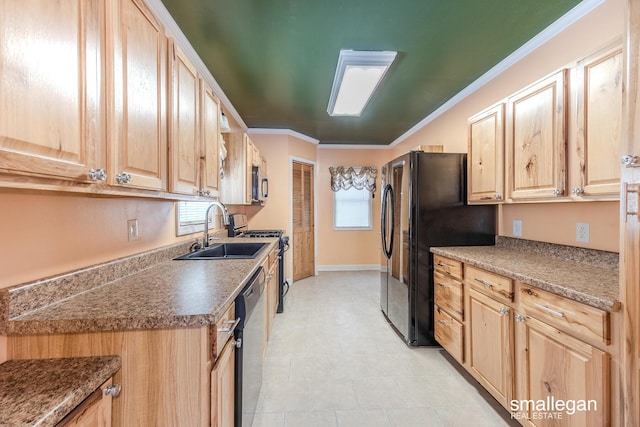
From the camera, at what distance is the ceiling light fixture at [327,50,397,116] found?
7.40ft

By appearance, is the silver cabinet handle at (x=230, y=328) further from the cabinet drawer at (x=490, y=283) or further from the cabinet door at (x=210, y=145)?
the cabinet drawer at (x=490, y=283)

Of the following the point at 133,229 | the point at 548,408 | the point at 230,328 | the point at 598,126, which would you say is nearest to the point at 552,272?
the point at 548,408

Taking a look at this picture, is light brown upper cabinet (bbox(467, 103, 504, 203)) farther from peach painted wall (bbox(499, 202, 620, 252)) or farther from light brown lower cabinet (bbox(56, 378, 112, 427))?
light brown lower cabinet (bbox(56, 378, 112, 427))

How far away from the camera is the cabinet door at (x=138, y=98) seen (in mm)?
961

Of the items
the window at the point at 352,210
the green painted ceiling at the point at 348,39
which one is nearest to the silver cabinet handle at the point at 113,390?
the green painted ceiling at the point at 348,39

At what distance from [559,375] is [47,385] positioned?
6.44 ft

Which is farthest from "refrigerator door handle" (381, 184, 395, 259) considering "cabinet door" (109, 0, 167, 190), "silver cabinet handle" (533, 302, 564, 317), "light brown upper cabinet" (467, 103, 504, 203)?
"cabinet door" (109, 0, 167, 190)

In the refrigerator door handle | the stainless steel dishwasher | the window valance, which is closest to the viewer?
the stainless steel dishwasher

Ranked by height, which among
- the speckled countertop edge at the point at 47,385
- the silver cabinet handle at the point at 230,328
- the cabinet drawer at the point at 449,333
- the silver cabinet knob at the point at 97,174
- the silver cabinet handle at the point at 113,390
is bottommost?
the cabinet drawer at the point at 449,333

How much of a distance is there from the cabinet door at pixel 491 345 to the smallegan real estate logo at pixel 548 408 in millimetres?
67

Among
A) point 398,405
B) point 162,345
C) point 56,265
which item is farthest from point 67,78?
point 398,405

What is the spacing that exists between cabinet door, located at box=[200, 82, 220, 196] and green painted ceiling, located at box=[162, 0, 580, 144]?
0.52m

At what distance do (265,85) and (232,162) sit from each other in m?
0.90

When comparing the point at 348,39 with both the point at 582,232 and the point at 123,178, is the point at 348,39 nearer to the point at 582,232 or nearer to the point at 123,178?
the point at 123,178
